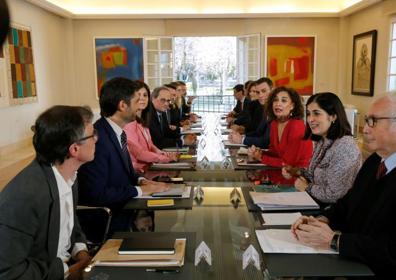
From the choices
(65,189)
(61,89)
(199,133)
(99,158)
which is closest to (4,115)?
(61,89)

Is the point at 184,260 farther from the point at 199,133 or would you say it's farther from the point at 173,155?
the point at 199,133

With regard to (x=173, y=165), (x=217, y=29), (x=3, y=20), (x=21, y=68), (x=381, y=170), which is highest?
(x=217, y=29)

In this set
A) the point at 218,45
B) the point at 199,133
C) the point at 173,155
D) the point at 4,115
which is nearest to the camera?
the point at 173,155

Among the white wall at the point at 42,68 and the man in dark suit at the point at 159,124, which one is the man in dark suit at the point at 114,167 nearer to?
the man in dark suit at the point at 159,124

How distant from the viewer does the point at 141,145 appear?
3.12m

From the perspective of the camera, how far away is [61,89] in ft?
27.5

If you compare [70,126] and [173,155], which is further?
[173,155]

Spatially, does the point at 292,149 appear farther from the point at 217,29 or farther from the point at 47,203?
the point at 217,29

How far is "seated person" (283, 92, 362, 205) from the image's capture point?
1.92m

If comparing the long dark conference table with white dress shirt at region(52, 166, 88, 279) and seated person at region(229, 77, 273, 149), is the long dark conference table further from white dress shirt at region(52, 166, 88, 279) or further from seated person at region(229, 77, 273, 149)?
seated person at region(229, 77, 273, 149)

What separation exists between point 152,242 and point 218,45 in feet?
33.3

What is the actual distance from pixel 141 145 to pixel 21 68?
13.8 feet

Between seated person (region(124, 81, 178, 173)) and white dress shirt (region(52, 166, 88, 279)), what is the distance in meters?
1.08

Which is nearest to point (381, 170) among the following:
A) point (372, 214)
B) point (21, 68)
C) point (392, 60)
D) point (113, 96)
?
point (372, 214)
